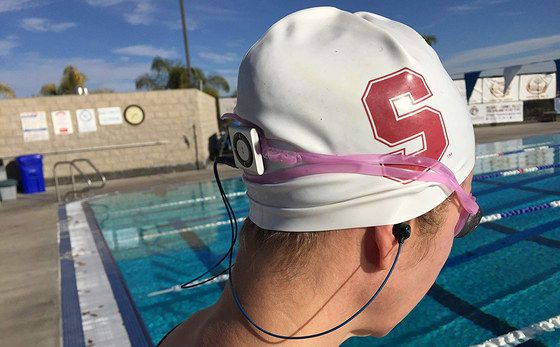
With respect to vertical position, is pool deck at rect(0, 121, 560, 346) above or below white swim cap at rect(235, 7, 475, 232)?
below

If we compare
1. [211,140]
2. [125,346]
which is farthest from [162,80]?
[125,346]

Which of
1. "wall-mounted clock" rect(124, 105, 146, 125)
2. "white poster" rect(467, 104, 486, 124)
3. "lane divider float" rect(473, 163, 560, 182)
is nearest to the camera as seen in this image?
"lane divider float" rect(473, 163, 560, 182)

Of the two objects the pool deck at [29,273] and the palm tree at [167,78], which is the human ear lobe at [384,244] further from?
the palm tree at [167,78]

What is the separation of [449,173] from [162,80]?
26.1 m

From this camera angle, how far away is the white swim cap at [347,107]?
71 centimetres

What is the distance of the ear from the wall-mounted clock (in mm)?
12751

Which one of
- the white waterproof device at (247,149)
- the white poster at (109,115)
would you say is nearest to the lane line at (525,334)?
the white waterproof device at (247,149)

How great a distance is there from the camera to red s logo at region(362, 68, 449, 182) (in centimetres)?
72

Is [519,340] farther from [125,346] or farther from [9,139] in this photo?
[9,139]

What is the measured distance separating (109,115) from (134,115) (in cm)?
71

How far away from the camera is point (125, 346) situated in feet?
10.3

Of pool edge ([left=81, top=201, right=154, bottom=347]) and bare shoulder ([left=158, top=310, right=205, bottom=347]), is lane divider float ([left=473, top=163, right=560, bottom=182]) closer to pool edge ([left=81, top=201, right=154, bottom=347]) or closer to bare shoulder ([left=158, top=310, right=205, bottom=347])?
pool edge ([left=81, top=201, right=154, bottom=347])

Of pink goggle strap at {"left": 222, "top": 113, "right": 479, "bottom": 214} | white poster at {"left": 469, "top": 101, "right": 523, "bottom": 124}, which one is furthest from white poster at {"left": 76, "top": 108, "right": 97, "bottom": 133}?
white poster at {"left": 469, "top": 101, "right": 523, "bottom": 124}

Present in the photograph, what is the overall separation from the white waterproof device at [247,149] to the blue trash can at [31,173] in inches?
468
